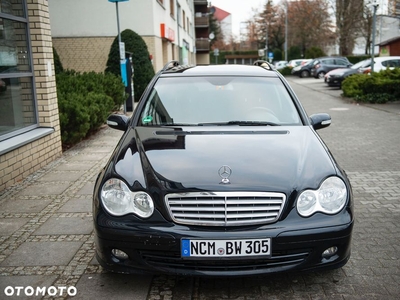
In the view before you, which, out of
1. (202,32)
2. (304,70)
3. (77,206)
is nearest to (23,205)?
(77,206)

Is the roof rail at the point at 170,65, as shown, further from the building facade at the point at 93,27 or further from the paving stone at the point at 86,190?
the building facade at the point at 93,27

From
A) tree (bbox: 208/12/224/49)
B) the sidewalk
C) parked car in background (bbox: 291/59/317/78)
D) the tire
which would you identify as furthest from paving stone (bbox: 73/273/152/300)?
tree (bbox: 208/12/224/49)

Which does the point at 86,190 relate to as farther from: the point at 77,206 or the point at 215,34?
→ the point at 215,34

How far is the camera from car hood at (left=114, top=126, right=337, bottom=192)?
10.2ft

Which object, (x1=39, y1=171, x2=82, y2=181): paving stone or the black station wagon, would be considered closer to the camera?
the black station wagon

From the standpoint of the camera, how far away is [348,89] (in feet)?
59.5

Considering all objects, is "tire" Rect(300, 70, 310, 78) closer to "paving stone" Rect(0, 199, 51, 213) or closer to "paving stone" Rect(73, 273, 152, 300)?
"paving stone" Rect(0, 199, 51, 213)

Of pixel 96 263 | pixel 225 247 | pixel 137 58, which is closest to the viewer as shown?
pixel 225 247

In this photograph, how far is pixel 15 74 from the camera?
6.77 m

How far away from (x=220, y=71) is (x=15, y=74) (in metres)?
3.50

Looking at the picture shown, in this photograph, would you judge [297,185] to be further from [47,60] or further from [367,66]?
[367,66]

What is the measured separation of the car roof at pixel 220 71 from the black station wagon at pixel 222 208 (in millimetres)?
1398

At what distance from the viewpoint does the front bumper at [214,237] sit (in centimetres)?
292

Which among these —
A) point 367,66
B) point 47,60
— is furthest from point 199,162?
point 367,66
